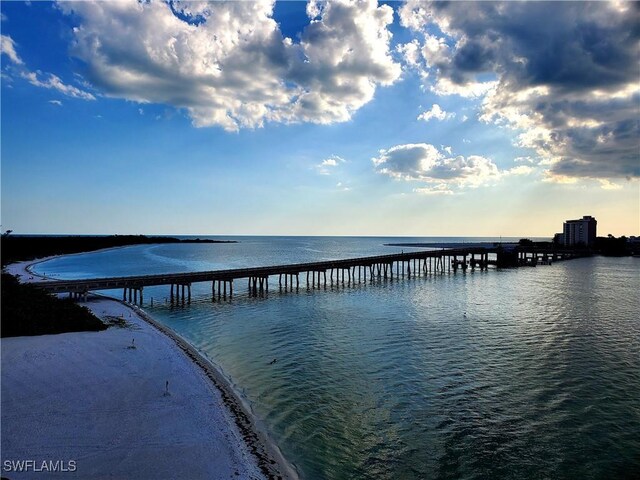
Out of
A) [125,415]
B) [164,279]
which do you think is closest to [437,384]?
[125,415]

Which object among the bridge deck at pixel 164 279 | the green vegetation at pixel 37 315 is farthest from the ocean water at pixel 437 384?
the green vegetation at pixel 37 315

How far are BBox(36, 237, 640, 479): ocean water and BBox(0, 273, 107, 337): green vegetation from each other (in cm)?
663

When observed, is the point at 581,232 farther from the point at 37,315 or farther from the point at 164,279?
the point at 37,315

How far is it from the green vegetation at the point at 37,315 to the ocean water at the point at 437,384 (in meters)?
6.63

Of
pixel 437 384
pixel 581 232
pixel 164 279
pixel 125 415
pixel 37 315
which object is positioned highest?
pixel 581 232

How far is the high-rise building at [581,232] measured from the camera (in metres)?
164

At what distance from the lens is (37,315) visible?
25109 mm

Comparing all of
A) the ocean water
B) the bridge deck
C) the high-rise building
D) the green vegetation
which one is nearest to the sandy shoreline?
the ocean water

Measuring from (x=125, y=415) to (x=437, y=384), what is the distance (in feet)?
44.2

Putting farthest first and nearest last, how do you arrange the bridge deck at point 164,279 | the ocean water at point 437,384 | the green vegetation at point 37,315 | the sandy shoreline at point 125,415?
the bridge deck at point 164,279 < the green vegetation at point 37,315 < the ocean water at point 437,384 < the sandy shoreline at point 125,415

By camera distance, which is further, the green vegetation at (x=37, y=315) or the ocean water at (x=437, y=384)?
the green vegetation at (x=37, y=315)

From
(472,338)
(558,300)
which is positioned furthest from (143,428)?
(558,300)

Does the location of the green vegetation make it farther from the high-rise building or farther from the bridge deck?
the high-rise building

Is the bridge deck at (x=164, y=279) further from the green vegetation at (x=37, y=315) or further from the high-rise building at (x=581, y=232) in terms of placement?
the high-rise building at (x=581, y=232)
